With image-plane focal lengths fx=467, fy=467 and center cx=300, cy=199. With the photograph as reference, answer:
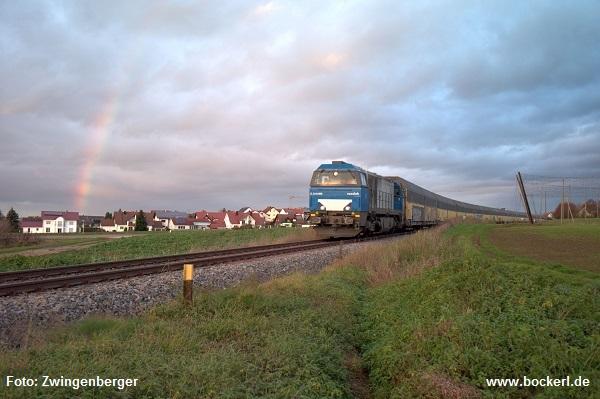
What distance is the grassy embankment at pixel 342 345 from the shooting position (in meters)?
4.89

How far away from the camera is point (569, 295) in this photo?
8.01 metres

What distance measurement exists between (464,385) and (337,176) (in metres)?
22.6

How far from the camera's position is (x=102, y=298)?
9867 mm

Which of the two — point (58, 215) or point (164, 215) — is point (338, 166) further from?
point (164, 215)

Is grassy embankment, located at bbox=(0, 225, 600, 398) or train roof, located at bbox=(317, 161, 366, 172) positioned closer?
grassy embankment, located at bbox=(0, 225, 600, 398)

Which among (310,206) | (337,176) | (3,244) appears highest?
(337,176)

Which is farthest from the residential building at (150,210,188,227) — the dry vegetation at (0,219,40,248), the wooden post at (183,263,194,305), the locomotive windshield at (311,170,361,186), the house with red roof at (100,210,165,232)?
the wooden post at (183,263,194,305)

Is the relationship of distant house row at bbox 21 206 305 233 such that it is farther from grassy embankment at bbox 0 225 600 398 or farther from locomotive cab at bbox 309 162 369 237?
grassy embankment at bbox 0 225 600 398

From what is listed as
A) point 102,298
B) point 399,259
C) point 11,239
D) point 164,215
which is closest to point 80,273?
point 102,298

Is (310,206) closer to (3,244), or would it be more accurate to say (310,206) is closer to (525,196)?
(3,244)

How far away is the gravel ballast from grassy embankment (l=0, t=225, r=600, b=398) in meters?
1.42

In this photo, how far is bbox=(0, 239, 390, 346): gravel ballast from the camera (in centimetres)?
808

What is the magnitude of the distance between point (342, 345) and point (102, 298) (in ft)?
17.9

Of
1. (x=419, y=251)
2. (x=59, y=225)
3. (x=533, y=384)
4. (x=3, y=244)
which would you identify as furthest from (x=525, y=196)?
(x=59, y=225)
